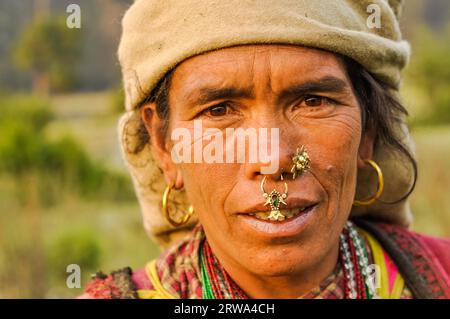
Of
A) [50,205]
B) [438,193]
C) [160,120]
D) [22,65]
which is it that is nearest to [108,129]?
[22,65]

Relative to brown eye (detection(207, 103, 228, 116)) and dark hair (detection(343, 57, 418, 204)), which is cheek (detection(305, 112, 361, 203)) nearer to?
dark hair (detection(343, 57, 418, 204))

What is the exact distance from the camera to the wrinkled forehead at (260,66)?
209 centimetres

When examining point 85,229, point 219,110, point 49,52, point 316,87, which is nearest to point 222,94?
point 219,110

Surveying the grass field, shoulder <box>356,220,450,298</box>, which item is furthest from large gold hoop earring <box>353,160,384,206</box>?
the grass field

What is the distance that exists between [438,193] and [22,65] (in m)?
6.16

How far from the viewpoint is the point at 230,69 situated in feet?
6.91

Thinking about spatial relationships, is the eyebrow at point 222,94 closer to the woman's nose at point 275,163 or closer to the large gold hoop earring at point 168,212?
the woman's nose at point 275,163

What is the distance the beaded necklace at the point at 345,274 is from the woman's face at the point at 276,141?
0.17 metres

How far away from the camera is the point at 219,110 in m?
2.18

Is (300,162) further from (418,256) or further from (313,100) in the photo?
(418,256)

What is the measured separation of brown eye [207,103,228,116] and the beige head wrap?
7.2 inches

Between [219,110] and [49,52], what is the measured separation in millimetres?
8786
